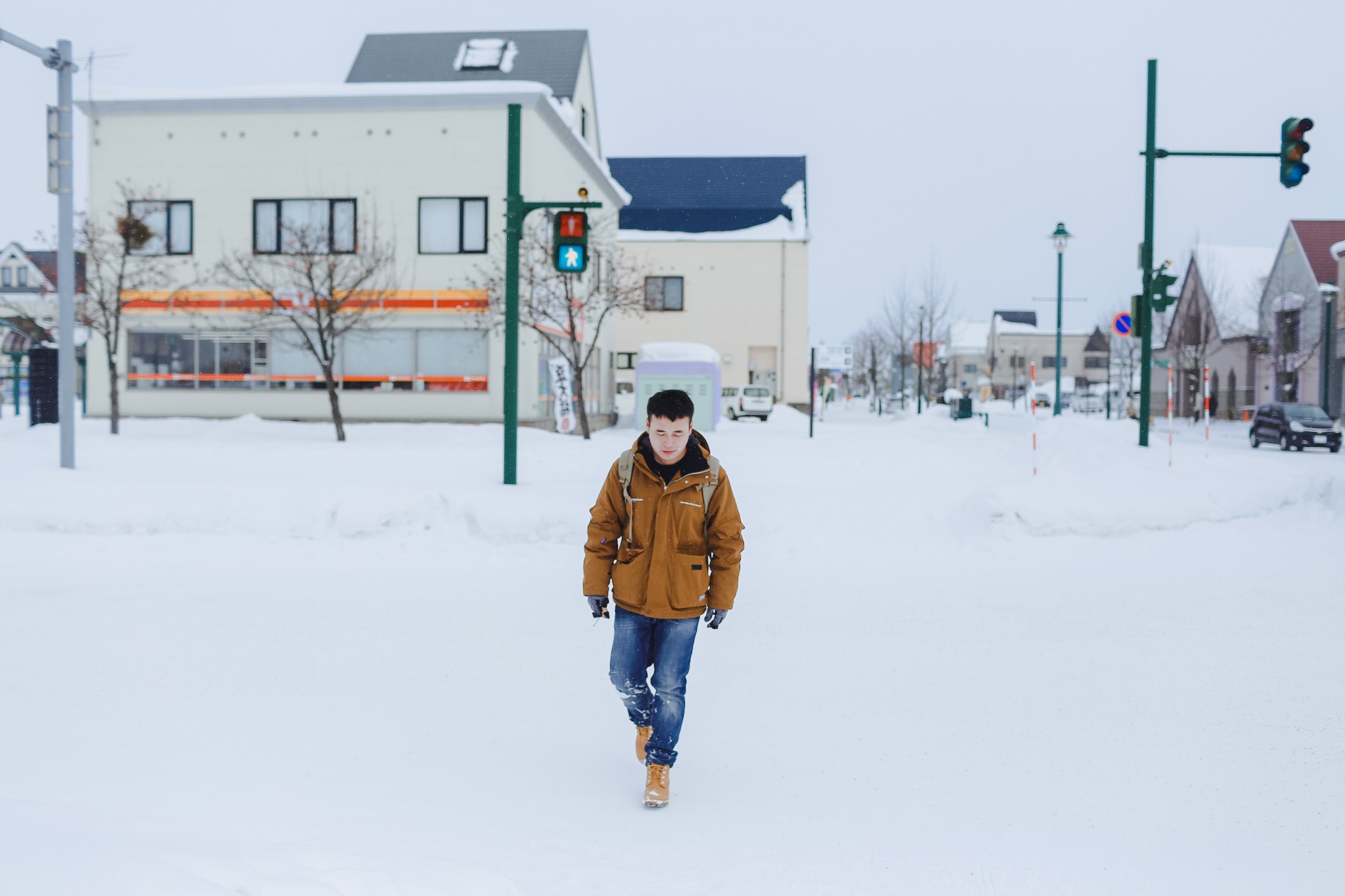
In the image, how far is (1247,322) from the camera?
2188 inches

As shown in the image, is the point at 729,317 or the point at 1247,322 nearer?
the point at 729,317

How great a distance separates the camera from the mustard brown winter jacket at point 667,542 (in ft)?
13.5

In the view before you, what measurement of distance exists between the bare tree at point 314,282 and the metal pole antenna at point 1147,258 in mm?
14680

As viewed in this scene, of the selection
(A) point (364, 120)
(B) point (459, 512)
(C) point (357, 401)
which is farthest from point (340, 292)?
(B) point (459, 512)

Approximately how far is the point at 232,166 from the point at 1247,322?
4990 cm

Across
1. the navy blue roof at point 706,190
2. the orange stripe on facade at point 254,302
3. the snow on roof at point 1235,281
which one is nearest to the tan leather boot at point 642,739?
the orange stripe on facade at point 254,302

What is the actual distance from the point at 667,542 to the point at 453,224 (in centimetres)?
2334

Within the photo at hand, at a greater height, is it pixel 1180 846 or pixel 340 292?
pixel 340 292

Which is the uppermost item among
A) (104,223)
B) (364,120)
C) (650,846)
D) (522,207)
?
(364,120)

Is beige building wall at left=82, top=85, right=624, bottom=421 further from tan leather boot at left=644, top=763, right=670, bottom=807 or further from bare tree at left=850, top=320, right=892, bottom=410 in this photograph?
bare tree at left=850, top=320, right=892, bottom=410

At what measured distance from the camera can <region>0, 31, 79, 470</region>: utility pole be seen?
44.1 feet

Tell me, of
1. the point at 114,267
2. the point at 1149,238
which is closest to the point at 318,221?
the point at 114,267

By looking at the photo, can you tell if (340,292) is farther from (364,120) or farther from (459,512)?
(459,512)

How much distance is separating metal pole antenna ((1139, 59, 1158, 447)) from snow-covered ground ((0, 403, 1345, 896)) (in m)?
5.88
